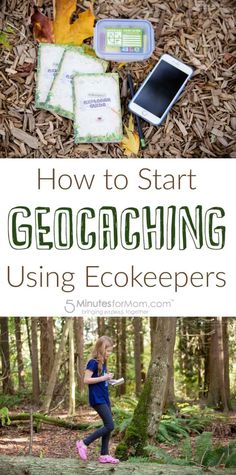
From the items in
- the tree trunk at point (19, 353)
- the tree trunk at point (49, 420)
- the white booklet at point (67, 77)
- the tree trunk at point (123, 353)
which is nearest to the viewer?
the white booklet at point (67, 77)

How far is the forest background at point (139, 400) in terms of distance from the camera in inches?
238

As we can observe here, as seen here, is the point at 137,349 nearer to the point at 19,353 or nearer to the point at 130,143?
the point at 19,353

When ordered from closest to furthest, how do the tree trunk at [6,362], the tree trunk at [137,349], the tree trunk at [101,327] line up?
1. the tree trunk at [6,362]
2. the tree trunk at [137,349]
3. the tree trunk at [101,327]

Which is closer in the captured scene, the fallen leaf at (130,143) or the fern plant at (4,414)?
the fallen leaf at (130,143)

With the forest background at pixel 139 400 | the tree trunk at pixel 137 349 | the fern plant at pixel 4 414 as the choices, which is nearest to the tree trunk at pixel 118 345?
the forest background at pixel 139 400

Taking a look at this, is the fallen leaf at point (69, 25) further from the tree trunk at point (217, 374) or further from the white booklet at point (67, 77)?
the tree trunk at point (217, 374)

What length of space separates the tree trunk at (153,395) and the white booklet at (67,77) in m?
3.10

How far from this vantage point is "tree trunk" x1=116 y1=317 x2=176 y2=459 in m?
6.04

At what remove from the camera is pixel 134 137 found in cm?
346

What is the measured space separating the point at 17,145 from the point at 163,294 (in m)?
1.10

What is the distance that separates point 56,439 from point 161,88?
4689 mm

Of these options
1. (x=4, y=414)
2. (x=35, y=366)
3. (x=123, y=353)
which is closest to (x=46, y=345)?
(x=35, y=366)

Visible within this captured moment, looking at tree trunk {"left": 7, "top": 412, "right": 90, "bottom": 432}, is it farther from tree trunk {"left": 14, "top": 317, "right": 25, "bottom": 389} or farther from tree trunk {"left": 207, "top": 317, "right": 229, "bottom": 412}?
tree trunk {"left": 14, "top": 317, "right": 25, "bottom": 389}

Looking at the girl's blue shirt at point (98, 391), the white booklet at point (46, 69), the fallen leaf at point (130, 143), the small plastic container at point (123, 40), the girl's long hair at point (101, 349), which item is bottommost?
the girl's blue shirt at point (98, 391)
